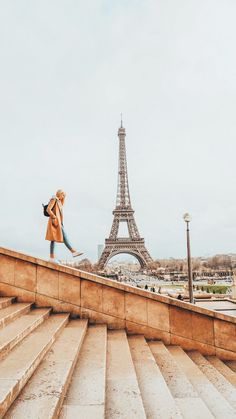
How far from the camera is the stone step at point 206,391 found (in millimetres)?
3934

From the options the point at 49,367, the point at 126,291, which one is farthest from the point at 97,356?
the point at 126,291

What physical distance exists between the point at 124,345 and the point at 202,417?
7.64 feet

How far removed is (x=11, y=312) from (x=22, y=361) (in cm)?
212

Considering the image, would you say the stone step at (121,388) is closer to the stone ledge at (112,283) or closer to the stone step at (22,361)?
the stone step at (22,361)

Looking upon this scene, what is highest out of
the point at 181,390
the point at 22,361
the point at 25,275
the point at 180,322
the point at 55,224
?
the point at 55,224

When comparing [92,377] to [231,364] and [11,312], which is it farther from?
[231,364]

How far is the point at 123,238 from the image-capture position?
72750 mm

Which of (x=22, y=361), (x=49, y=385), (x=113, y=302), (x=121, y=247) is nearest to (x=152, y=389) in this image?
(x=49, y=385)

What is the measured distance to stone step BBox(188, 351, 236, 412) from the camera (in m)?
4.62

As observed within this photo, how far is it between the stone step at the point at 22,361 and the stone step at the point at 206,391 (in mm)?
2215

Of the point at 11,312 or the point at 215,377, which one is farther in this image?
the point at 11,312

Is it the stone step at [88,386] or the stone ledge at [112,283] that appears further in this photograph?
the stone ledge at [112,283]

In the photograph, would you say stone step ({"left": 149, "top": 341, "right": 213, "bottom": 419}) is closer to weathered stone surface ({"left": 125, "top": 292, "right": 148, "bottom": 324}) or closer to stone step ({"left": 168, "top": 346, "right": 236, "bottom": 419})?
stone step ({"left": 168, "top": 346, "right": 236, "bottom": 419})

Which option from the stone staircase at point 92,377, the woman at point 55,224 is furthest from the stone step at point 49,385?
the woman at point 55,224
